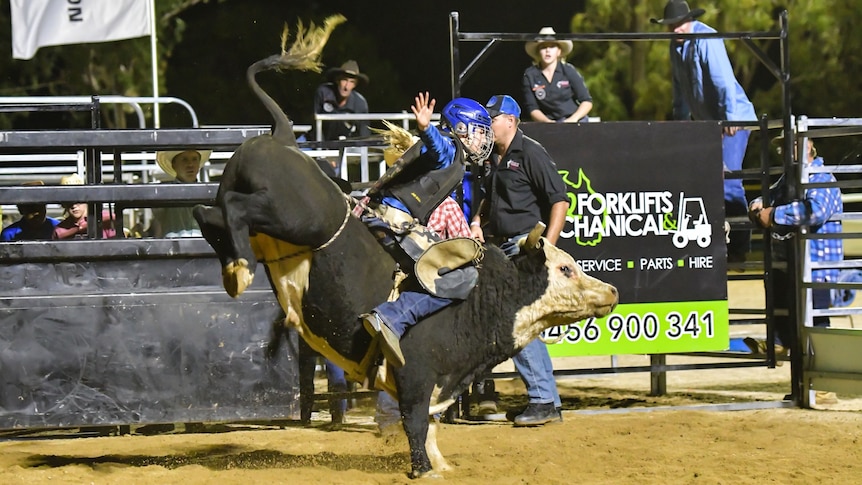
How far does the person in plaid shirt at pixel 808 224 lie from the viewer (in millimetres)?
7879

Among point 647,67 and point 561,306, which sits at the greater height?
point 647,67

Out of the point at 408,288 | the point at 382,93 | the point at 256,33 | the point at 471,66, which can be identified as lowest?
the point at 408,288

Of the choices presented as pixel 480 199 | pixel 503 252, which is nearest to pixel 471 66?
pixel 480 199

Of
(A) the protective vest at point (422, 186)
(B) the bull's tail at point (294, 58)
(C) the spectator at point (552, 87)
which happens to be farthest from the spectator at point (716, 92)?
(B) the bull's tail at point (294, 58)

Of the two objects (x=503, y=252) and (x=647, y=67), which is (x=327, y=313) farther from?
(x=647, y=67)

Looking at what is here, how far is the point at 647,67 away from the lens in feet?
84.1

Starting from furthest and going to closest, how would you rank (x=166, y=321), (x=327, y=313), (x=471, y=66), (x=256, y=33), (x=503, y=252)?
(x=256, y=33), (x=471, y=66), (x=166, y=321), (x=503, y=252), (x=327, y=313)

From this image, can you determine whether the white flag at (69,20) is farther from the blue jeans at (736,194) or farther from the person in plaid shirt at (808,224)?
the person in plaid shirt at (808,224)

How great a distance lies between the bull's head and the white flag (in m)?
8.47

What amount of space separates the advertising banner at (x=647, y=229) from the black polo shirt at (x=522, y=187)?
1.18ft

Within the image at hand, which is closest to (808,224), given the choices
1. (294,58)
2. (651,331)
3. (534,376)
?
(651,331)

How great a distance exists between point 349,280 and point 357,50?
21.1m

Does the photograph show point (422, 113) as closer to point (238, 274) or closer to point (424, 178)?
point (424, 178)

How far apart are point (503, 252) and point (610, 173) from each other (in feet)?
6.16
